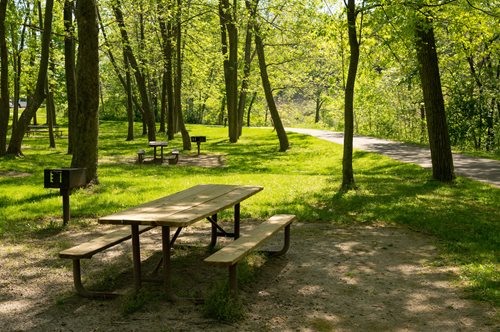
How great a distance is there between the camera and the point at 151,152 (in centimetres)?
2212

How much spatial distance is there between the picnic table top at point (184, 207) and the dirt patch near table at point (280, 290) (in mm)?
809

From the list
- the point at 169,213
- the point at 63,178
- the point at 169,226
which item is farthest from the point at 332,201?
the point at 169,226

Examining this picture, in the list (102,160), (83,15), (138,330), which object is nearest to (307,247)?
Result: (138,330)

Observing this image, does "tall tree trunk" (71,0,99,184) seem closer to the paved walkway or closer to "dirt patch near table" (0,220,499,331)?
A: "dirt patch near table" (0,220,499,331)

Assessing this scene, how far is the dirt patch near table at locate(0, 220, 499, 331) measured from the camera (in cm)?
447

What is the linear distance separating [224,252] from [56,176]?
14.1ft

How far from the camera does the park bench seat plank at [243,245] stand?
4.53 m

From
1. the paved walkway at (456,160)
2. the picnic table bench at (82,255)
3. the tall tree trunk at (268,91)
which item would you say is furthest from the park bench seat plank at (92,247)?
the tall tree trunk at (268,91)

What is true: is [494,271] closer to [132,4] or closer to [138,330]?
[138,330]

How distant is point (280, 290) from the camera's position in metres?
5.34

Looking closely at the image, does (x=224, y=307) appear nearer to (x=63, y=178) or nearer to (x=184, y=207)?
(x=184, y=207)

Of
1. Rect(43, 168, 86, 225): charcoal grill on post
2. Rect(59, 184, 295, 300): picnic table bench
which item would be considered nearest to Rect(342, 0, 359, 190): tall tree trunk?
Rect(59, 184, 295, 300): picnic table bench

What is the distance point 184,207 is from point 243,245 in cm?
70

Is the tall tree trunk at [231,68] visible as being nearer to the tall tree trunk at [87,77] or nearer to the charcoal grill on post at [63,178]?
the tall tree trunk at [87,77]
